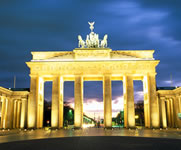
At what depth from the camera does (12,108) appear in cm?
5800

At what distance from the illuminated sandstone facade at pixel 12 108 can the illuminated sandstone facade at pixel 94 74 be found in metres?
4.17

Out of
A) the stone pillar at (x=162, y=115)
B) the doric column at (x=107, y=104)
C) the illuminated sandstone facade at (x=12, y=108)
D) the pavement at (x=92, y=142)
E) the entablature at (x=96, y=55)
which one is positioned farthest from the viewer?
the entablature at (x=96, y=55)

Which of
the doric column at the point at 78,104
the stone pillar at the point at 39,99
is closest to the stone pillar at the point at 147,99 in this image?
the doric column at the point at 78,104

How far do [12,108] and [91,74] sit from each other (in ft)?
80.2

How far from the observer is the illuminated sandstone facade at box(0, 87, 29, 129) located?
5366cm

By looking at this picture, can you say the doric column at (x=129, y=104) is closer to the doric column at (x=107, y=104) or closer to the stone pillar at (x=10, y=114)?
the doric column at (x=107, y=104)

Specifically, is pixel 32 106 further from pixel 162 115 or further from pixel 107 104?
pixel 162 115

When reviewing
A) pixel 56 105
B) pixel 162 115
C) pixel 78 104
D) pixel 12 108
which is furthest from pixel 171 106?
pixel 12 108

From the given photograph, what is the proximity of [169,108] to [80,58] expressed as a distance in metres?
30.2

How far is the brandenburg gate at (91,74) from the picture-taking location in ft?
167

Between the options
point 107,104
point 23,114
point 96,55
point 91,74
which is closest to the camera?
point 107,104

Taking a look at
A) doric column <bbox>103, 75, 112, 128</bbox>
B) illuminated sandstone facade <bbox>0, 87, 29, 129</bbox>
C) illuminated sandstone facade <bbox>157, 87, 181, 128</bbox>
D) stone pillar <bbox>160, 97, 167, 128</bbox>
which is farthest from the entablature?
stone pillar <bbox>160, 97, 167, 128</bbox>

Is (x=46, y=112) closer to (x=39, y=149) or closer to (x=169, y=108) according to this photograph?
(x=169, y=108)

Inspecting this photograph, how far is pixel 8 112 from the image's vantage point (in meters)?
56.2
